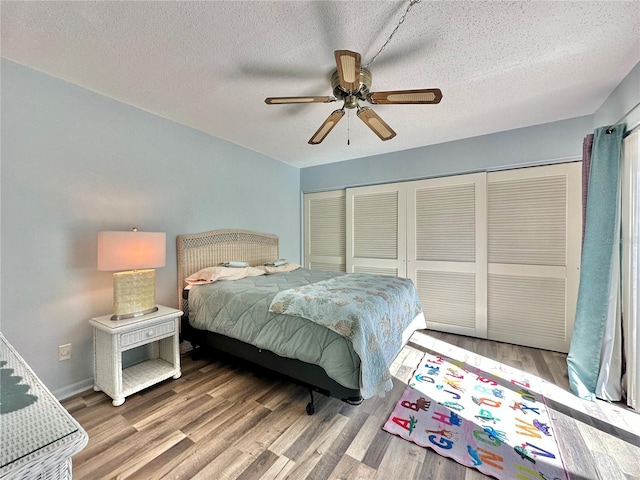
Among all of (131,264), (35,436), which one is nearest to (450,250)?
(131,264)

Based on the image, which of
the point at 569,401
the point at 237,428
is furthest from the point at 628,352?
the point at 237,428

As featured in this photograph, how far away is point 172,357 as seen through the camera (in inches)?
98.0

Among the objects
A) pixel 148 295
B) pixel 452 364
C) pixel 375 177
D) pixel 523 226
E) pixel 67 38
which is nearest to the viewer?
pixel 67 38

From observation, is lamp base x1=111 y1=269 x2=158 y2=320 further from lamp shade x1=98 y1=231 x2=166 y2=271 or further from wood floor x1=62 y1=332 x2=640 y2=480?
wood floor x1=62 y1=332 x2=640 y2=480

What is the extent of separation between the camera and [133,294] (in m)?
2.21

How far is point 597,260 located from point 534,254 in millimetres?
885

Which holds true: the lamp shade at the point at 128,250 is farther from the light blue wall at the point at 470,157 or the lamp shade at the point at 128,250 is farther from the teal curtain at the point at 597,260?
the teal curtain at the point at 597,260

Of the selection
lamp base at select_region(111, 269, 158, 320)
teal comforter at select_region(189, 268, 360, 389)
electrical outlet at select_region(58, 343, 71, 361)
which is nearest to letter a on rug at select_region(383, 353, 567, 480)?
teal comforter at select_region(189, 268, 360, 389)

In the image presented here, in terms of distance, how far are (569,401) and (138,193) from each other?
4.03 metres

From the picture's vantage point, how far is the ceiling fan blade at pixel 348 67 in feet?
4.68

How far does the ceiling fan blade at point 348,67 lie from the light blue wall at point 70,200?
2080 millimetres

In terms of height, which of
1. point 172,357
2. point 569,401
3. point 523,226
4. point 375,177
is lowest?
point 569,401

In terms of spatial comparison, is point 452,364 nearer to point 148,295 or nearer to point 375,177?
point 375,177

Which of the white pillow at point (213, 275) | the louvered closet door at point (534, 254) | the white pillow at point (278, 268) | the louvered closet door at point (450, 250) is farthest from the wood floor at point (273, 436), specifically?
the white pillow at point (278, 268)
